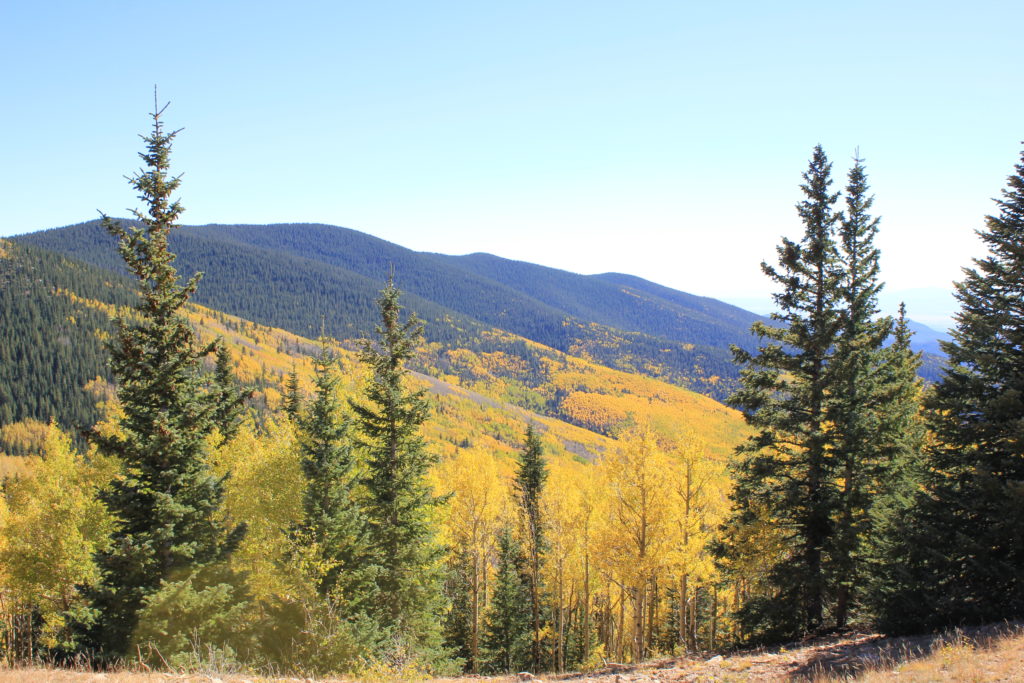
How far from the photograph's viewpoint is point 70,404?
14912 centimetres

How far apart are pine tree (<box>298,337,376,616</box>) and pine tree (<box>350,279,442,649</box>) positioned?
965 millimetres

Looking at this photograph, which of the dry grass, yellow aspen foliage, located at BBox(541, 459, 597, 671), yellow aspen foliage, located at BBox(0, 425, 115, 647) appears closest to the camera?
the dry grass

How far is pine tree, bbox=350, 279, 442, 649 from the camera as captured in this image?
21.8 metres

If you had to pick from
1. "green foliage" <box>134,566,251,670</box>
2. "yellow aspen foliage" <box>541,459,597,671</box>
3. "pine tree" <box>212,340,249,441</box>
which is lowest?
"yellow aspen foliage" <box>541,459,597,671</box>

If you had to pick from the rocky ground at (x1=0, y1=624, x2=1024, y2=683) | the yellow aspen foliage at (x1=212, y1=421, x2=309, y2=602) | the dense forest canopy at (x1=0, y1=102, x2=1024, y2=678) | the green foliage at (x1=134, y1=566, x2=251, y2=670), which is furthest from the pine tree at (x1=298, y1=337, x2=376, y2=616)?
the rocky ground at (x1=0, y1=624, x2=1024, y2=683)

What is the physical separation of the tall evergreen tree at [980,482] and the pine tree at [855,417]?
1.74 m

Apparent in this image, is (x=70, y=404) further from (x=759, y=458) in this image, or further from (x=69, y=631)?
(x=759, y=458)

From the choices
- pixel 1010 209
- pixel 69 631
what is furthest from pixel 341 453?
pixel 1010 209

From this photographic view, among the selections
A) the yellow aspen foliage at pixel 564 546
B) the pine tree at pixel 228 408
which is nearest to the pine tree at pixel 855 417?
the yellow aspen foliage at pixel 564 546

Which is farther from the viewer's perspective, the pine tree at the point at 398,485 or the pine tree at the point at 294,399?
the pine tree at the point at 294,399

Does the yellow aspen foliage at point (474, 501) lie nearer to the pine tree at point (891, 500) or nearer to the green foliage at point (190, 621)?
the green foliage at point (190, 621)

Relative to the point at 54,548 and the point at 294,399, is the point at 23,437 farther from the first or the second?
the point at 54,548

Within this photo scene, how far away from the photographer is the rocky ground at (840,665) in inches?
419

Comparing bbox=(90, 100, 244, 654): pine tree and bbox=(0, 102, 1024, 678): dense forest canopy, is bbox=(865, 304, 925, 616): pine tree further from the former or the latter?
bbox=(90, 100, 244, 654): pine tree
